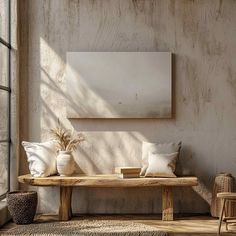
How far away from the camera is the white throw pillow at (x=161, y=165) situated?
582 cm

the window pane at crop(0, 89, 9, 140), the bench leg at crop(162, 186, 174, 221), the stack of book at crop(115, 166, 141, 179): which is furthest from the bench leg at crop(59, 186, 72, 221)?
the bench leg at crop(162, 186, 174, 221)

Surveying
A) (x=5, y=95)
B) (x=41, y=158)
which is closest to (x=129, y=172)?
(x=41, y=158)

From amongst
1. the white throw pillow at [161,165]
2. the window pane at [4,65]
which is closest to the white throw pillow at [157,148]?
the white throw pillow at [161,165]

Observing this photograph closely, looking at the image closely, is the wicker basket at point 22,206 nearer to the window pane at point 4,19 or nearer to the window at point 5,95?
the window at point 5,95

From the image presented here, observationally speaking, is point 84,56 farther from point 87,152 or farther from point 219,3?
point 219,3

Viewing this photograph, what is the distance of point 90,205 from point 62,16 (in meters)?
2.58

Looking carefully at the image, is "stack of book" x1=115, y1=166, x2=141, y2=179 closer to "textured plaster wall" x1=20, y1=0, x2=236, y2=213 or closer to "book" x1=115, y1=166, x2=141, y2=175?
"book" x1=115, y1=166, x2=141, y2=175

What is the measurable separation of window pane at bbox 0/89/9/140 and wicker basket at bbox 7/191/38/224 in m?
0.84

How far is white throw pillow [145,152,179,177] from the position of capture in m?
5.82

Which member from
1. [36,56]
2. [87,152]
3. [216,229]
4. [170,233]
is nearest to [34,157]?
[87,152]

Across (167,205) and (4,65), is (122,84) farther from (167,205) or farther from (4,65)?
(167,205)

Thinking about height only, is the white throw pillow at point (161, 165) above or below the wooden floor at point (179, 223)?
above

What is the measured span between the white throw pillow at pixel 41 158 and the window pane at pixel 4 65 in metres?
0.83

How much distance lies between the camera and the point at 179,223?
5.66 m
